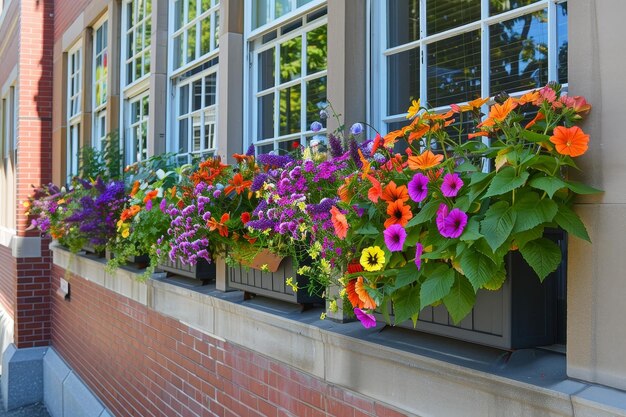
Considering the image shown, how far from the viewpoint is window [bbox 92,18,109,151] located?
25.4 feet

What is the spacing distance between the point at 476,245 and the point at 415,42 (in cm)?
148

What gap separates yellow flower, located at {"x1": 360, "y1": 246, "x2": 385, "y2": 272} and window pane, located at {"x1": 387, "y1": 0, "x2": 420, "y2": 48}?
135 centimetres

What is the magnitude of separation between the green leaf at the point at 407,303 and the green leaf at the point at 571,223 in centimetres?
52

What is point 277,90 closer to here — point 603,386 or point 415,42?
point 415,42

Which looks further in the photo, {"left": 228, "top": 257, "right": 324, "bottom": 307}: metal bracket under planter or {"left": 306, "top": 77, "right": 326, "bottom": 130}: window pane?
{"left": 306, "top": 77, "right": 326, "bottom": 130}: window pane

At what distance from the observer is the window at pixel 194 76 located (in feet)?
16.5

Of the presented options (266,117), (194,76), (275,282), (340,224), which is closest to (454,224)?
(340,224)

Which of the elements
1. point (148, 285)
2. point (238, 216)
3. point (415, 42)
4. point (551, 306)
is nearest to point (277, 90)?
point (238, 216)

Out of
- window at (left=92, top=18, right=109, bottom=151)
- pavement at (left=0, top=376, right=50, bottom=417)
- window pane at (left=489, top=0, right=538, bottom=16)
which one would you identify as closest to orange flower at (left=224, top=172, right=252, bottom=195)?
window pane at (left=489, top=0, right=538, bottom=16)

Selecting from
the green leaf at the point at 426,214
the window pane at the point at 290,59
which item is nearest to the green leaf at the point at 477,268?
the green leaf at the point at 426,214

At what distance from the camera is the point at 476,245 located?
6.22 ft

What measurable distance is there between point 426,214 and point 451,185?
0.12m

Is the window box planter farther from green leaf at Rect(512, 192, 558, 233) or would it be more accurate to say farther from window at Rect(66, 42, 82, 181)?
window at Rect(66, 42, 82, 181)

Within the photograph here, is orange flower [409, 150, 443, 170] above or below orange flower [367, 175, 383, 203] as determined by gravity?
above
